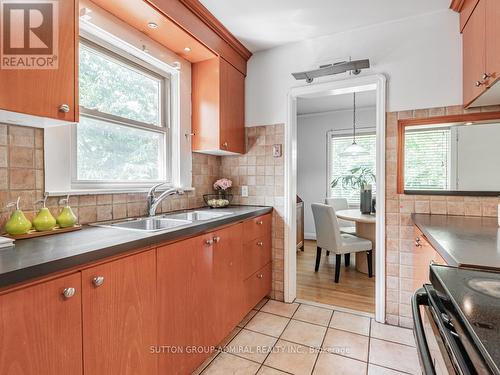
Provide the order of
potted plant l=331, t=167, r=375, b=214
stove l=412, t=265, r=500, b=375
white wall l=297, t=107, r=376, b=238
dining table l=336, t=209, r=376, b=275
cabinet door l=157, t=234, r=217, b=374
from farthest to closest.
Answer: white wall l=297, t=107, r=376, b=238 < potted plant l=331, t=167, r=375, b=214 < dining table l=336, t=209, r=376, b=275 < cabinet door l=157, t=234, r=217, b=374 < stove l=412, t=265, r=500, b=375

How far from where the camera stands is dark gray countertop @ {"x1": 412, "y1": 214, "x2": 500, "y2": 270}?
2.96ft

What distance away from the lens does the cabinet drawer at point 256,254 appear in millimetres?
2111

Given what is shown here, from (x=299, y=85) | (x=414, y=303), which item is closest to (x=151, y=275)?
(x=414, y=303)

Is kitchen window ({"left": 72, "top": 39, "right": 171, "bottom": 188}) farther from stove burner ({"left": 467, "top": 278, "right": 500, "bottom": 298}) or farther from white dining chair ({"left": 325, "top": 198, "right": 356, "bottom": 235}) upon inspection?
white dining chair ({"left": 325, "top": 198, "right": 356, "bottom": 235})

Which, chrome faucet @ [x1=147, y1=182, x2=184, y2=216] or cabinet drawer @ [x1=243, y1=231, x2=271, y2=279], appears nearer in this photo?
chrome faucet @ [x1=147, y1=182, x2=184, y2=216]

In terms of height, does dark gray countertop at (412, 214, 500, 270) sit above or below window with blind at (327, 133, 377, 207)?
below

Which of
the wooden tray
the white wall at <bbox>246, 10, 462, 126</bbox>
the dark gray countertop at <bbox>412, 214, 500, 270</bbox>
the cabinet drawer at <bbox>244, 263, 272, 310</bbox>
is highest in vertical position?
the white wall at <bbox>246, 10, 462, 126</bbox>

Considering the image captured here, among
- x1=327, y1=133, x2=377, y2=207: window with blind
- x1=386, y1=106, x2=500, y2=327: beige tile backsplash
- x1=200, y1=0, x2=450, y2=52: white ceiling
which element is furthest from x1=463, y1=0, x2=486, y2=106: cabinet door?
x1=327, y1=133, x2=377, y2=207: window with blind

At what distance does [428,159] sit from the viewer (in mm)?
2088

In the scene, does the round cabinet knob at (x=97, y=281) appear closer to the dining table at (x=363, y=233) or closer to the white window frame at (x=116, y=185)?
the white window frame at (x=116, y=185)

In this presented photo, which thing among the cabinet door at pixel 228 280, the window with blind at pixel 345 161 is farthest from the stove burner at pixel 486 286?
the window with blind at pixel 345 161

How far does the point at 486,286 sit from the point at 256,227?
1657 millimetres

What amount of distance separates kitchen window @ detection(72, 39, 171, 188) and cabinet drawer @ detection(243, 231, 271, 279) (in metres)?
0.92

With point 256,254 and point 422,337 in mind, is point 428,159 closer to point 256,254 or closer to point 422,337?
point 256,254
